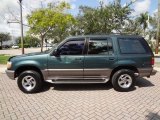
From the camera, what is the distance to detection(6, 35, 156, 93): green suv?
269 inches

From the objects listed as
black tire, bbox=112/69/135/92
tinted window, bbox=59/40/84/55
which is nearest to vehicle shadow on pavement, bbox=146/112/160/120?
black tire, bbox=112/69/135/92

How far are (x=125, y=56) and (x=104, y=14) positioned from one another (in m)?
11.1

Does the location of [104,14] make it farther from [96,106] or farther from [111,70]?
[96,106]

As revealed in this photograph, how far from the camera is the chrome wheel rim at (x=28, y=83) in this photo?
6934 millimetres

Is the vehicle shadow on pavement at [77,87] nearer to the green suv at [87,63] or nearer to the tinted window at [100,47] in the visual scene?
the green suv at [87,63]

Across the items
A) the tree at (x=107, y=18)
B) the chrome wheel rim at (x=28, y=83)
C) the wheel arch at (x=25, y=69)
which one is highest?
the tree at (x=107, y=18)

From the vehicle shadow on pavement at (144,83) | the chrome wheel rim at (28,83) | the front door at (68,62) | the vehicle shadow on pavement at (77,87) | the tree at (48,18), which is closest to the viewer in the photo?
the front door at (68,62)

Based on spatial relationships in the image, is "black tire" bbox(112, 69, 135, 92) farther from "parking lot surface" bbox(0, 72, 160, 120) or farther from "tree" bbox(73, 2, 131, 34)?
"tree" bbox(73, 2, 131, 34)

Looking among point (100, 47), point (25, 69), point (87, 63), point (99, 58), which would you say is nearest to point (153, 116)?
point (99, 58)

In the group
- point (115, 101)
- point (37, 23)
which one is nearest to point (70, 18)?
point (37, 23)

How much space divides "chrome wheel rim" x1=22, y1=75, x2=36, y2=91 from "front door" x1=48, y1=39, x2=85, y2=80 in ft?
2.06

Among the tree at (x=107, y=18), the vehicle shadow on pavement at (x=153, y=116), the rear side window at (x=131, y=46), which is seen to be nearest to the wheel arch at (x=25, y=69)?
the rear side window at (x=131, y=46)

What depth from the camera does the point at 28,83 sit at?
698cm

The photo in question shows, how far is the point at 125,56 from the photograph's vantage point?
6.94 metres
